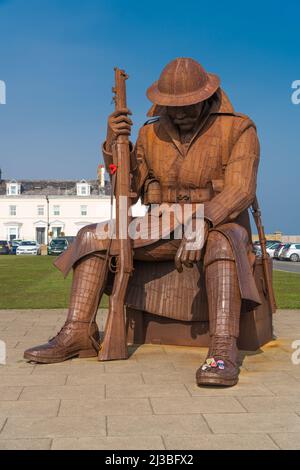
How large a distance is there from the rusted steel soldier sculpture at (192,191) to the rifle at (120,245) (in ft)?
0.45

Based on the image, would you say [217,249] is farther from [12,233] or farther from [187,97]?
[12,233]

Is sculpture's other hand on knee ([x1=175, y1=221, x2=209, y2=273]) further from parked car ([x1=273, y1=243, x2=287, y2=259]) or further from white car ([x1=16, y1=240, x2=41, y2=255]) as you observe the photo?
white car ([x1=16, y1=240, x2=41, y2=255])

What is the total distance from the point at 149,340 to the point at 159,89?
2.38 meters

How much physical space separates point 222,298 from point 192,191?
4.42ft

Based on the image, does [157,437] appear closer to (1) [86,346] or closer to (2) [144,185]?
(1) [86,346]

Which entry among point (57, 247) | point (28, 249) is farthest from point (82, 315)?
point (28, 249)

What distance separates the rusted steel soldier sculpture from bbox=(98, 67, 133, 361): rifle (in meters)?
0.14

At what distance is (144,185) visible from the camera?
6238 millimetres

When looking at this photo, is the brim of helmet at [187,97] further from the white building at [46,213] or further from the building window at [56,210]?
the building window at [56,210]

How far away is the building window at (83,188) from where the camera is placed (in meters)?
77.6

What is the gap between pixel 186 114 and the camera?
5895mm

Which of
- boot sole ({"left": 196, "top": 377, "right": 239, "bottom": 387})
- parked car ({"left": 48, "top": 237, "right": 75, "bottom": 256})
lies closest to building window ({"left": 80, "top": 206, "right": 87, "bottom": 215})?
parked car ({"left": 48, "top": 237, "right": 75, "bottom": 256})

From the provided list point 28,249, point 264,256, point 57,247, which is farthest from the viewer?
point 28,249

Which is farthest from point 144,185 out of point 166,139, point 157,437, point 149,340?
point 157,437
